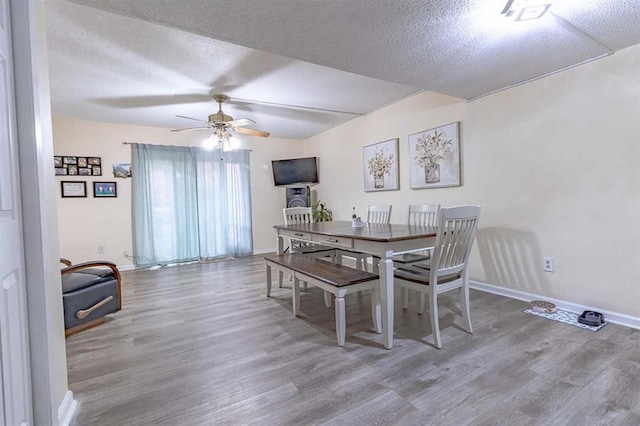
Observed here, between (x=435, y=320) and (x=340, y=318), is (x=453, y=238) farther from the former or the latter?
(x=340, y=318)

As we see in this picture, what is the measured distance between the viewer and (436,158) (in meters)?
3.56

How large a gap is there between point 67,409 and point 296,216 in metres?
2.72

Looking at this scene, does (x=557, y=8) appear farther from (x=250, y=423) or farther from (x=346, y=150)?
(x=346, y=150)

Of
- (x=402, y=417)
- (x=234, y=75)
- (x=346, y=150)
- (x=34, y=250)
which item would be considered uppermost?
(x=234, y=75)

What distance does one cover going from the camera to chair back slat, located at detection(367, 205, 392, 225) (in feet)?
11.5

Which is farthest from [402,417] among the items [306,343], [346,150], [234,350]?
[346,150]

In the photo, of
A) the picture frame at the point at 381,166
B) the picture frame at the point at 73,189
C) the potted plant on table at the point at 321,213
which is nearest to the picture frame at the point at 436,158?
the picture frame at the point at 381,166

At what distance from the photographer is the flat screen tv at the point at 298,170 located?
19.2ft

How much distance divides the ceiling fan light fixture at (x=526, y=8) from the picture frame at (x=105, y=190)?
5.40 metres

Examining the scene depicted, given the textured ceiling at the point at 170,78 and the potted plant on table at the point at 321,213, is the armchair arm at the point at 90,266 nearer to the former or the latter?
the textured ceiling at the point at 170,78

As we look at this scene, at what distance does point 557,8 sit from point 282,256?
2.85 metres

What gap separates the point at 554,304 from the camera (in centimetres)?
259

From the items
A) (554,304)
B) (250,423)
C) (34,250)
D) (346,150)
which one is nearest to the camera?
(34,250)

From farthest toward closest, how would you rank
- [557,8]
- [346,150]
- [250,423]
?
[346,150], [557,8], [250,423]
